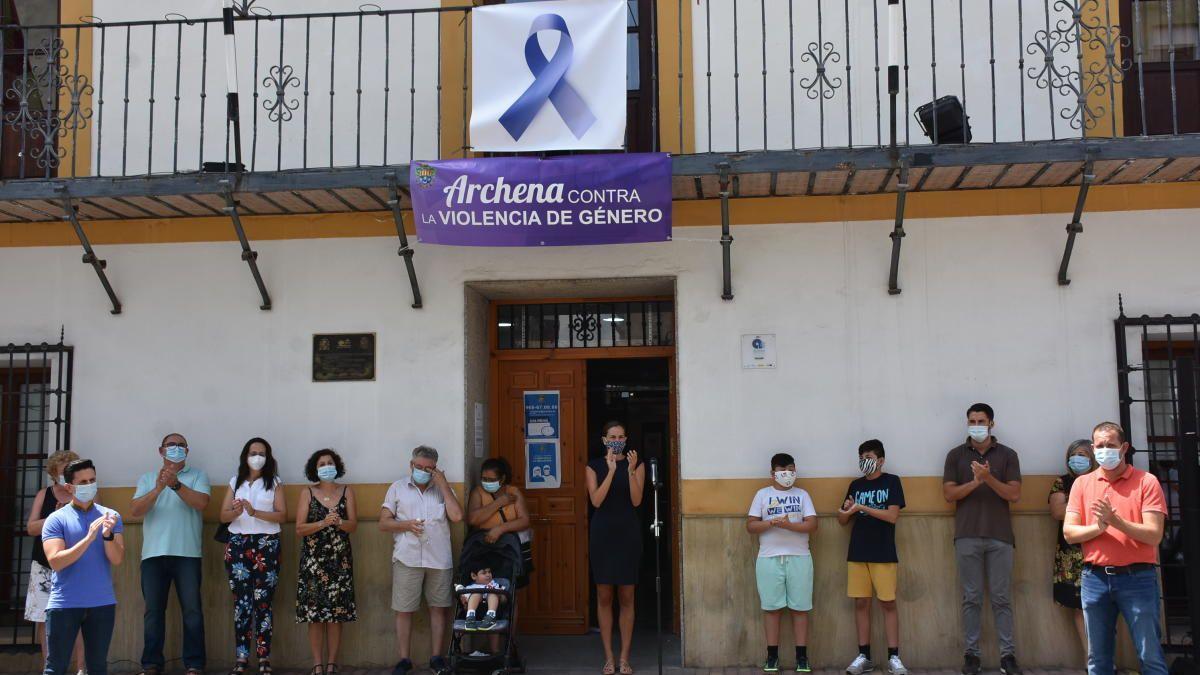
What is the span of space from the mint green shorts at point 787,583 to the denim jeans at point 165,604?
4.49 meters

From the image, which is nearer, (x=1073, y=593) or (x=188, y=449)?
(x=1073, y=593)

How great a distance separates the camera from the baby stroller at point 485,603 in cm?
797

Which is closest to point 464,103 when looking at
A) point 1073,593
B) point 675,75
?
point 675,75

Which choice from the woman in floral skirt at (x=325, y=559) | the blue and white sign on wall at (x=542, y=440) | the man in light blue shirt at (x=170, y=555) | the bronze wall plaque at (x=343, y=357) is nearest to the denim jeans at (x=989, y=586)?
the blue and white sign on wall at (x=542, y=440)

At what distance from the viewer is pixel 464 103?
8953 mm

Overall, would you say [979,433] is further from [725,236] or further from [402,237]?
[402,237]

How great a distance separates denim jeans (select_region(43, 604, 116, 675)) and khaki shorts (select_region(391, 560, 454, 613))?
216 cm

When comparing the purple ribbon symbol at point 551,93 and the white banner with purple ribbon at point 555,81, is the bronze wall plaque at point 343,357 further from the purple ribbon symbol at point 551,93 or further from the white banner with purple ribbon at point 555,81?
the purple ribbon symbol at point 551,93

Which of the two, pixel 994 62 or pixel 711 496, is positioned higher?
pixel 994 62

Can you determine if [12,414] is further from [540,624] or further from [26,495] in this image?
[540,624]

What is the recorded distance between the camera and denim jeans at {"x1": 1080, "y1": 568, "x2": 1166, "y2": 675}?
625 cm

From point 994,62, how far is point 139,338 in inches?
295

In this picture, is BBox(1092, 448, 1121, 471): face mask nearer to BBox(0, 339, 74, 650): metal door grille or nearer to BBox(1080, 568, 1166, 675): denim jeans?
BBox(1080, 568, 1166, 675): denim jeans

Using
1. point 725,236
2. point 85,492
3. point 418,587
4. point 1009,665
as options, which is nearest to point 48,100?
point 85,492
